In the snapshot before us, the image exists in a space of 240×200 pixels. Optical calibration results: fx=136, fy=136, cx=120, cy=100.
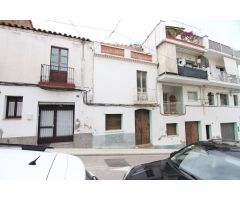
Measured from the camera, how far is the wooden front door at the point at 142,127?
32.6 feet

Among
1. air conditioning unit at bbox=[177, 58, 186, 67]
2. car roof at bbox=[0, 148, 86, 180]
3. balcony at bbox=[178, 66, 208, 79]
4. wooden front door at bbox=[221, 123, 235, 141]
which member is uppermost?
air conditioning unit at bbox=[177, 58, 186, 67]

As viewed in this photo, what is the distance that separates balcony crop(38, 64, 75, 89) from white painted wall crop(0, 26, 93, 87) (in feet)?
0.86

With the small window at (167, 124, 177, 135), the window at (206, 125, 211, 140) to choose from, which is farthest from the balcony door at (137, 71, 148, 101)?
the window at (206, 125, 211, 140)

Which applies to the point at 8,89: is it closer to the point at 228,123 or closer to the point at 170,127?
the point at 170,127

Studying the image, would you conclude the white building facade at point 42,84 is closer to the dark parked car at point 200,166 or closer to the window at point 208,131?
the dark parked car at point 200,166

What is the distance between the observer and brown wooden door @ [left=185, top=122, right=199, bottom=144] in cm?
1145

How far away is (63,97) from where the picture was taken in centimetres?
804

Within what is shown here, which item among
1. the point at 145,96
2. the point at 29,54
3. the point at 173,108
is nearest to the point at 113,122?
the point at 145,96

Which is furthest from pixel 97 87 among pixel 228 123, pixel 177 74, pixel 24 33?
pixel 228 123

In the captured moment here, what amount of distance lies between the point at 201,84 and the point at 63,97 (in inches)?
459

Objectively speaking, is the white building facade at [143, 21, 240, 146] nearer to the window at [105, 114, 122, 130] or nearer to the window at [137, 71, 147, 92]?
the window at [137, 71, 147, 92]

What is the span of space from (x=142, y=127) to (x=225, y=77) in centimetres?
1006

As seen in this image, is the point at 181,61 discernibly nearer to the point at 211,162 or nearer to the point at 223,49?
the point at 223,49

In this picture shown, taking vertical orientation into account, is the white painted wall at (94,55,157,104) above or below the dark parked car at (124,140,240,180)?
above
